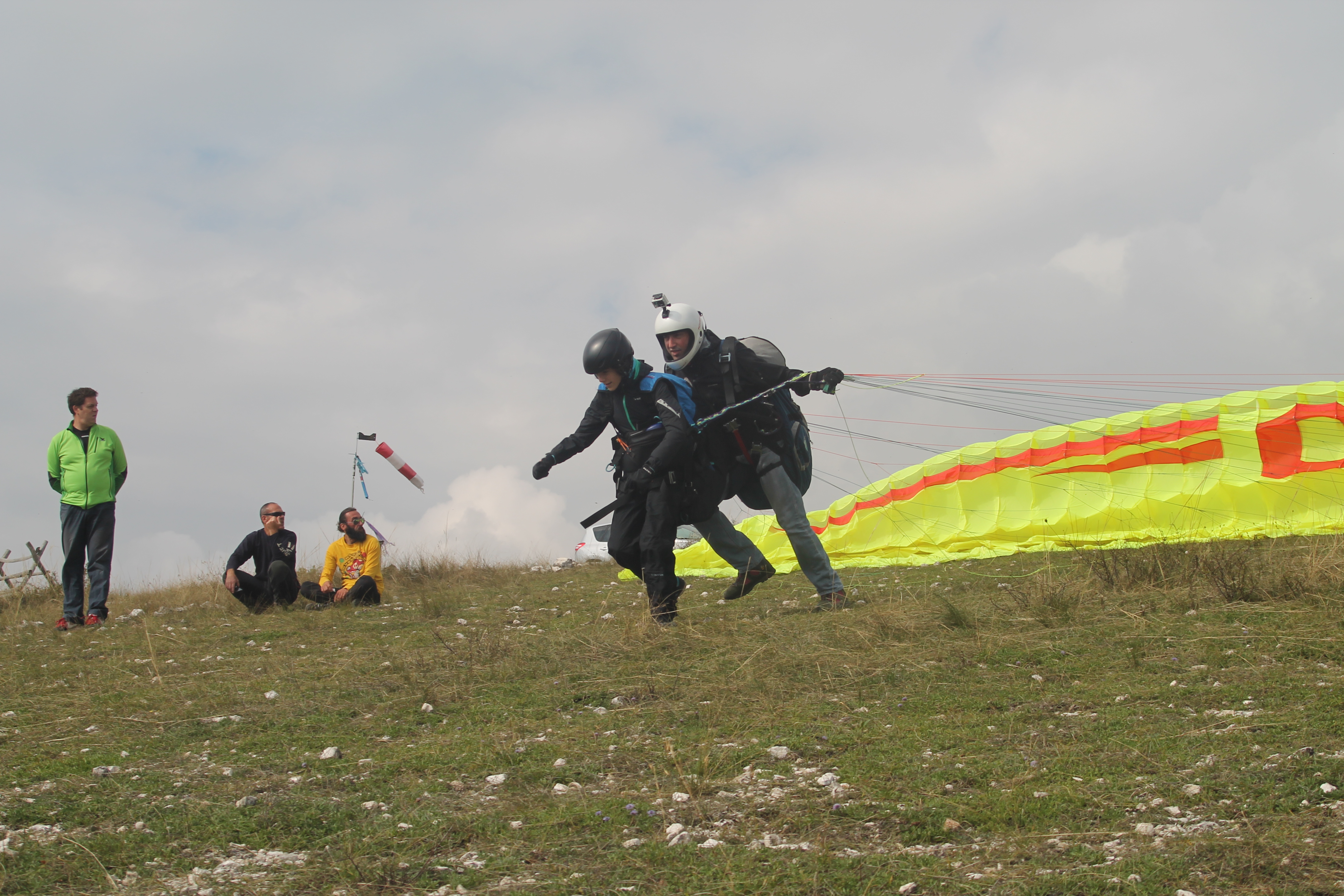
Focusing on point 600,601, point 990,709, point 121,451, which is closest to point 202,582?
point 121,451

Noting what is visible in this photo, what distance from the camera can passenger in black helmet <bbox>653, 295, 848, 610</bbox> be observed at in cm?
670

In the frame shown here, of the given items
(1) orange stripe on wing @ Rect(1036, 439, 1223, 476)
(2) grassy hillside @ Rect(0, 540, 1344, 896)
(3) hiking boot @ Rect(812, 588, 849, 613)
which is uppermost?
(1) orange stripe on wing @ Rect(1036, 439, 1223, 476)

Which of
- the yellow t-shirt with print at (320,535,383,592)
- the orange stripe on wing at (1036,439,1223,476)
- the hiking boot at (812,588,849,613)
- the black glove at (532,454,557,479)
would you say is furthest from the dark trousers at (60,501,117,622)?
the orange stripe on wing at (1036,439,1223,476)

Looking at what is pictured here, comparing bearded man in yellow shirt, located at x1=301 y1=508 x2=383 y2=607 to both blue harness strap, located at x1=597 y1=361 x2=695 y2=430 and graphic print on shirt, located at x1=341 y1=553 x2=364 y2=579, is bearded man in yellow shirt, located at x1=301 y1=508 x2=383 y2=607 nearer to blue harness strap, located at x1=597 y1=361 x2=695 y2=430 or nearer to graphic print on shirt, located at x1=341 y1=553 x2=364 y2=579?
graphic print on shirt, located at x1=341 y1=553 x2=364 y2=579

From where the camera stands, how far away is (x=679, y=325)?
6797mm

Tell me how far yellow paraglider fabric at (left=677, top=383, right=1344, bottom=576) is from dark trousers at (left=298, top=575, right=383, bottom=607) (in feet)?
11.6

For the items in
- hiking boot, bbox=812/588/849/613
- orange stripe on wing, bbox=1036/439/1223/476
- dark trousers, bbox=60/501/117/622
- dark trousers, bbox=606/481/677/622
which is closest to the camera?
dark trousers, bbox=606/481/677/622

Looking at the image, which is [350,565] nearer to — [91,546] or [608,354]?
[91,546]

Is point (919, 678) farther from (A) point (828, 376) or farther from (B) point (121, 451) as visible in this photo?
(B) point (121, 451)

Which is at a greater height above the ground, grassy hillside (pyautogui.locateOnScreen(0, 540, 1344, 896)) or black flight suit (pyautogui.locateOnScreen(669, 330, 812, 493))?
black flight suit (pyautogui.locateOnScreen(669, 330, 812, 493))

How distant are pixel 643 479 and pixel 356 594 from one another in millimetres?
4741

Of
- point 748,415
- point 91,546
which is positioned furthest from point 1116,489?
point 91,546

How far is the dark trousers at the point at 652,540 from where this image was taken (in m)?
6.37

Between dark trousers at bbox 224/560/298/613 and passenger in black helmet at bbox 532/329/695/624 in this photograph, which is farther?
dark trousers at bbox 224/560/298/613
